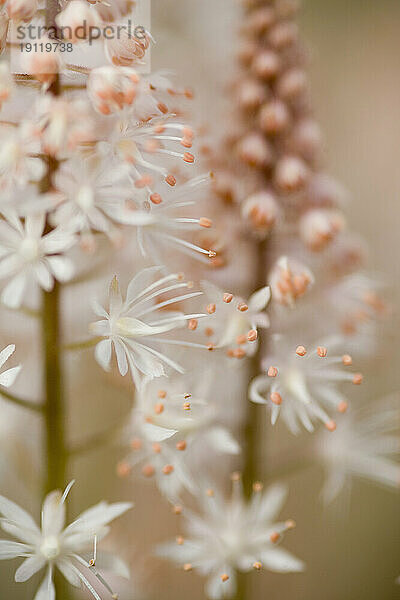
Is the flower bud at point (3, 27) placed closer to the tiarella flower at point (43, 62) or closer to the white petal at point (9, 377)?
the tiarella flower at point (43, 62)

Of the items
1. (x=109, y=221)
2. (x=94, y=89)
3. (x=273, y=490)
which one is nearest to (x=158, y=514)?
(x=273, y=490)

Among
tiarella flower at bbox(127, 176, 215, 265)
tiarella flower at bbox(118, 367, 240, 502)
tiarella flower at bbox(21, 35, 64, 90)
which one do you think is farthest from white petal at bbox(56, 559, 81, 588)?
tiarella flower at bbox(21, 35, 64, 90)

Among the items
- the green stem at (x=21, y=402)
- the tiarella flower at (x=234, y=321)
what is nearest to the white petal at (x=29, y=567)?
the green stem at (x=21, y=402)

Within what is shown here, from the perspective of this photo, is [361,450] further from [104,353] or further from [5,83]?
[5,83]

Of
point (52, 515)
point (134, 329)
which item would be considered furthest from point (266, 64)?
point (52, 515)

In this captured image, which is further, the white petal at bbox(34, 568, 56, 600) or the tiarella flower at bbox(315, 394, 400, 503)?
the tiarella flower at bbox(315, 394, 400, 503)

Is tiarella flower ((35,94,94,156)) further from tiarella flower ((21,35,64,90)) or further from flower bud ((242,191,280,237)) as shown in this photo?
flower bud ((242,191,280,237))
